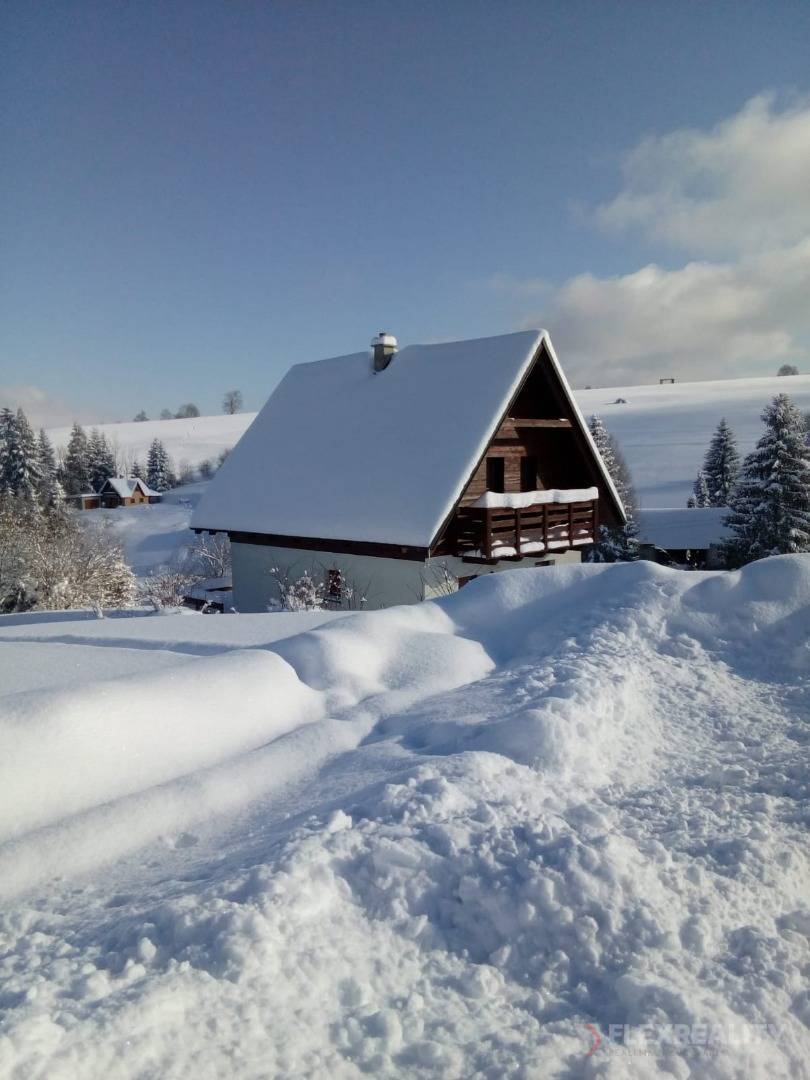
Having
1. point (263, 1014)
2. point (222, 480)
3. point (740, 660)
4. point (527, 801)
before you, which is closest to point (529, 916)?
point (527, 801)

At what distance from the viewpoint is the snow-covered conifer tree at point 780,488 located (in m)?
27.0

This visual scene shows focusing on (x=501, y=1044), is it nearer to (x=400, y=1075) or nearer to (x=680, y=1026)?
(x=400, y=1075)

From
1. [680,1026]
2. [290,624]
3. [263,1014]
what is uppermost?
[290,624]

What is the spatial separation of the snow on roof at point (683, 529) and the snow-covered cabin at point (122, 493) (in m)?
49.6

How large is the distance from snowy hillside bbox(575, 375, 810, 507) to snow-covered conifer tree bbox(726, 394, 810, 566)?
28318mm

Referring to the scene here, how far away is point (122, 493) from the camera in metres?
67.4

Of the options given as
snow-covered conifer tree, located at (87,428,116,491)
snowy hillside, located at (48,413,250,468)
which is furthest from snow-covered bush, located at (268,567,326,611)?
snowy hillside, located at (48,413,250,468)

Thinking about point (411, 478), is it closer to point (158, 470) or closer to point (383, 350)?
point (383, 350)

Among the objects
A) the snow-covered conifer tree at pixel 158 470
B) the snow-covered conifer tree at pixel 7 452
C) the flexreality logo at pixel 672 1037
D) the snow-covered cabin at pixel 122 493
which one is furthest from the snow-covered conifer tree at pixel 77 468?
the flexreality logo at pixel 672 1037

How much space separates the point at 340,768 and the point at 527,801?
1.22 m

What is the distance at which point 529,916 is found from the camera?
2926 millimetres

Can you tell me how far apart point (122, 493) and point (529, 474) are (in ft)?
197

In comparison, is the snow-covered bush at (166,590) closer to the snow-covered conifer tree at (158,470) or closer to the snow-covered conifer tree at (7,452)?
the snow-covered conifer tree at (7,452)

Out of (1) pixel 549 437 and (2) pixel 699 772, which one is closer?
(2) pixel 699 772
